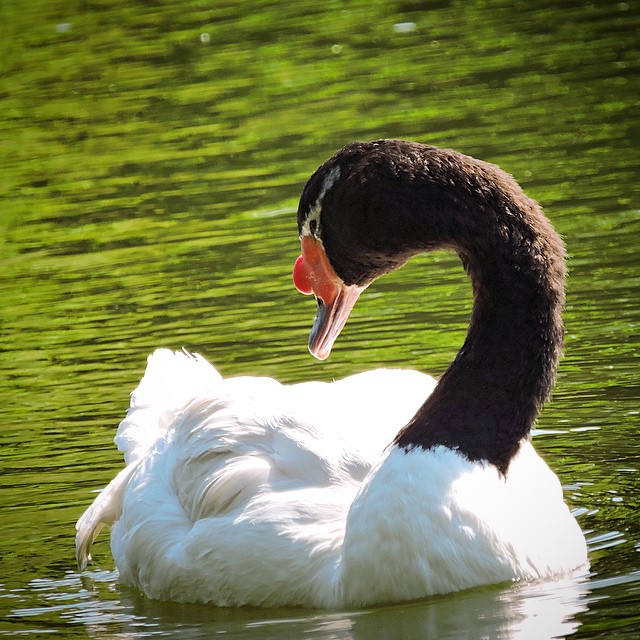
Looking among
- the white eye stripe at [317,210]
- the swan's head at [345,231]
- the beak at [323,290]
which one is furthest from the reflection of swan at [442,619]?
the white eye stripe at [317,210]

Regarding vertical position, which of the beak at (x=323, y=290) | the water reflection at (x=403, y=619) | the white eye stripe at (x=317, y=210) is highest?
the white eye stripe at (x=317, y=210)

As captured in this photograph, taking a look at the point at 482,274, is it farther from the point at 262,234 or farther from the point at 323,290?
the point at 262,234

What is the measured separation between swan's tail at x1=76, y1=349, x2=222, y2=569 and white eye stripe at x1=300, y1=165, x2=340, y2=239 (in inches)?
43.2

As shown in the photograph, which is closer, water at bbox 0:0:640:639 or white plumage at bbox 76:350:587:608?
white plumage at bbox 76:350:587:608

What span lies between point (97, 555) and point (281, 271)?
4.35 m

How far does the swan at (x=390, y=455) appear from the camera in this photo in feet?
19.6

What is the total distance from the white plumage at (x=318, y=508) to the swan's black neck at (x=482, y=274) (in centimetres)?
15

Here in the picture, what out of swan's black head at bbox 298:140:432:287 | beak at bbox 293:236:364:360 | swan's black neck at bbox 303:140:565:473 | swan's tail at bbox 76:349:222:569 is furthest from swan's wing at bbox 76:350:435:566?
swan's black head at bbox 298:140:432:287

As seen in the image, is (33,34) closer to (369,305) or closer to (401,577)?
(369,305)

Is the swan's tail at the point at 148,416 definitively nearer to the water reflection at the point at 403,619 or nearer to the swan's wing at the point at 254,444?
the swan's wing at the point at 254,444

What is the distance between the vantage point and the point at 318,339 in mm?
7070

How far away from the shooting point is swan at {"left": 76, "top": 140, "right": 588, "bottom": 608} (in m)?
5.98

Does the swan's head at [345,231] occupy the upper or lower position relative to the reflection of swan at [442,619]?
upper

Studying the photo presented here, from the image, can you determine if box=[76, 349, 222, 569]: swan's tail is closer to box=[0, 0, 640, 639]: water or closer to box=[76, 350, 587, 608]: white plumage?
box=[76, 350, 587, 608]: white plumage
